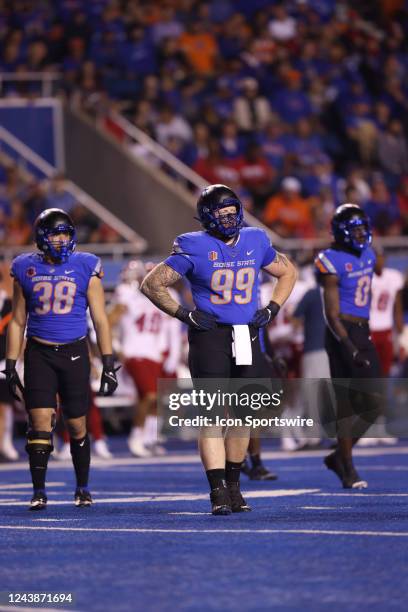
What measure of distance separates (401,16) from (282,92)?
Answer: 14.2 feet

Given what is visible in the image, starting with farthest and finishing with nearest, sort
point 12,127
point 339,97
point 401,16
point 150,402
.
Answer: point 401,16 → point 339,97 → point 12,127 → point 150,402

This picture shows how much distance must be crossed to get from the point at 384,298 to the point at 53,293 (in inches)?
291

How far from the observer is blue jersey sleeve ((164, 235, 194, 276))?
376 inches

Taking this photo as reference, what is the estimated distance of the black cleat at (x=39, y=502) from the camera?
32.9ft

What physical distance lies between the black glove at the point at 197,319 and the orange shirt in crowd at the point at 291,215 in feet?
39.2

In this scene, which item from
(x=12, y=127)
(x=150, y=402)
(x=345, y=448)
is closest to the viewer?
(x=345, y=448)

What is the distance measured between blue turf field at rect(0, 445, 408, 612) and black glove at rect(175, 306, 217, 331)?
1119 mm

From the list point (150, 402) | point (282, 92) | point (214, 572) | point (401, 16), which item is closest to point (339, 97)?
point (282, 92)

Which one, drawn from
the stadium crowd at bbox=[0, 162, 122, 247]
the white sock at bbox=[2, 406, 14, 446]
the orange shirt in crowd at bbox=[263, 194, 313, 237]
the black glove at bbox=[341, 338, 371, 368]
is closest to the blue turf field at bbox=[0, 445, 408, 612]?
the black glove at bbox=[341, 338, 371, 368]

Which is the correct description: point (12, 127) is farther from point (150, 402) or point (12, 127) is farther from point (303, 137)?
point (150, 402)

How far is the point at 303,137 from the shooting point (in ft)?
77.5

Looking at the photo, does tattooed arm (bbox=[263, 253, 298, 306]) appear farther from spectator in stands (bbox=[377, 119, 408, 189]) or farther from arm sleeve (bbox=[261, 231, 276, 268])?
spectator in stands (bbox=[377, 119, 408, 189])

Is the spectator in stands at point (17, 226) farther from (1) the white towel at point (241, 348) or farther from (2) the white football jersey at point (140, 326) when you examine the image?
(1) the white towel at point (241, 348)

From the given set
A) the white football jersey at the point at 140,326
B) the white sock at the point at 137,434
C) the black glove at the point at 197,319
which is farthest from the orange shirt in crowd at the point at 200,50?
the black glove at the point at 197,319
